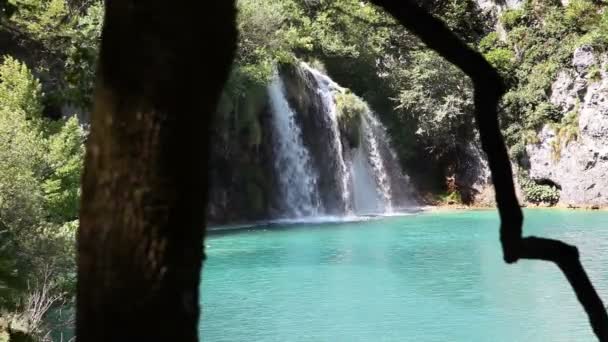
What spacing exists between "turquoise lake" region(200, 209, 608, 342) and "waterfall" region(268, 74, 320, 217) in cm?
519

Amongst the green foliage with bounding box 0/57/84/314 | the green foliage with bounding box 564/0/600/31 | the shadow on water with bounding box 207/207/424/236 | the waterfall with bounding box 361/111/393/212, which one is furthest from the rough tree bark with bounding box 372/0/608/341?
the green foliage with bounding box 564/0/600/31

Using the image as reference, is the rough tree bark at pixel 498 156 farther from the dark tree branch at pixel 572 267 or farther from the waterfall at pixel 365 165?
the waterfall at pixel 365 165

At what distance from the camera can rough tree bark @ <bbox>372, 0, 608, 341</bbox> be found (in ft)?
3.86

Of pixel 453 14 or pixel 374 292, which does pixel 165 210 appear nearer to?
pixel 374 292

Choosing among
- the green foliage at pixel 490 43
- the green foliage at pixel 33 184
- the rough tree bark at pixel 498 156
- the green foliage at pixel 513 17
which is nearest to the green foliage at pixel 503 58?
the green foliage at pixel 490 43

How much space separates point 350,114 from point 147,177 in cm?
2514

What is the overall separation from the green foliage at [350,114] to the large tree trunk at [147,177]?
2472 cm

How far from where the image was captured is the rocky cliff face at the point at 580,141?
79.2 ft

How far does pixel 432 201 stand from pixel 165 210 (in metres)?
28.0

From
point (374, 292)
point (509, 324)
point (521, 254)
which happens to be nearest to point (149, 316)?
point (521, 254)

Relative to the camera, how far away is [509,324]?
8922mm

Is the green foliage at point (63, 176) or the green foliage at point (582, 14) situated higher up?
the green foliage at point (582, 14)

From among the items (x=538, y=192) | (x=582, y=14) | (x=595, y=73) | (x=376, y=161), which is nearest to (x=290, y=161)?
(x=376, y=161)

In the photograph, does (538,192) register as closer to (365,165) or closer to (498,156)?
(365,165)
